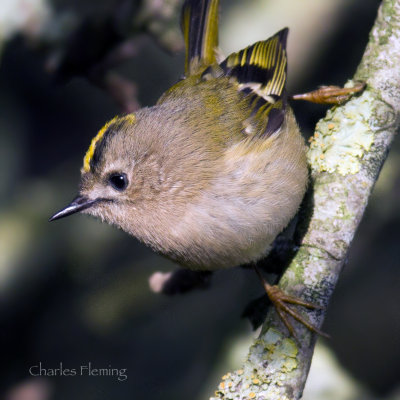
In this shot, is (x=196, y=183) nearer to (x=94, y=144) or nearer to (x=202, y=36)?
(x=94, y=144)

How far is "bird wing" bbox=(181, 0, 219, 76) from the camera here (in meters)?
2.09

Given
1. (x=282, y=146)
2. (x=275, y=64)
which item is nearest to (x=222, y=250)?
(x=282, y=146)

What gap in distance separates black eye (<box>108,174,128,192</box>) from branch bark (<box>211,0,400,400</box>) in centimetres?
54

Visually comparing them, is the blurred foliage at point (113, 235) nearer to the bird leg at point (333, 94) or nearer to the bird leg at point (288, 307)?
the bird leg at point (333, 94)

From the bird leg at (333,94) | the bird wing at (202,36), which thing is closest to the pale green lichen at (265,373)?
the bird leg at (333,94)

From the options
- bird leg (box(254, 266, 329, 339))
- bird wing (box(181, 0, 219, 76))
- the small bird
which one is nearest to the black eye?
the small bird

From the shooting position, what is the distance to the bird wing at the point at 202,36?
2.09 m

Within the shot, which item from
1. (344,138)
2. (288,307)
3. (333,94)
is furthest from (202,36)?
(288,307)

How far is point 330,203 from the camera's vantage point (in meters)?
1.69

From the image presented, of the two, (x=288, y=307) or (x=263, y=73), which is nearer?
(x=288, y=307)

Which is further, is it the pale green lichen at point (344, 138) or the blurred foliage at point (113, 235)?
the blurred foliage at point (113, 235)

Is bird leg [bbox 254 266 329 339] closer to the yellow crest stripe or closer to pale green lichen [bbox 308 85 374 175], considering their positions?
pale green lichen [bbox 308 85 374 175]

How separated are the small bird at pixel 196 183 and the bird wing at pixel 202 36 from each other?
0.35m

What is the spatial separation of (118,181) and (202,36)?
0.79 meters
